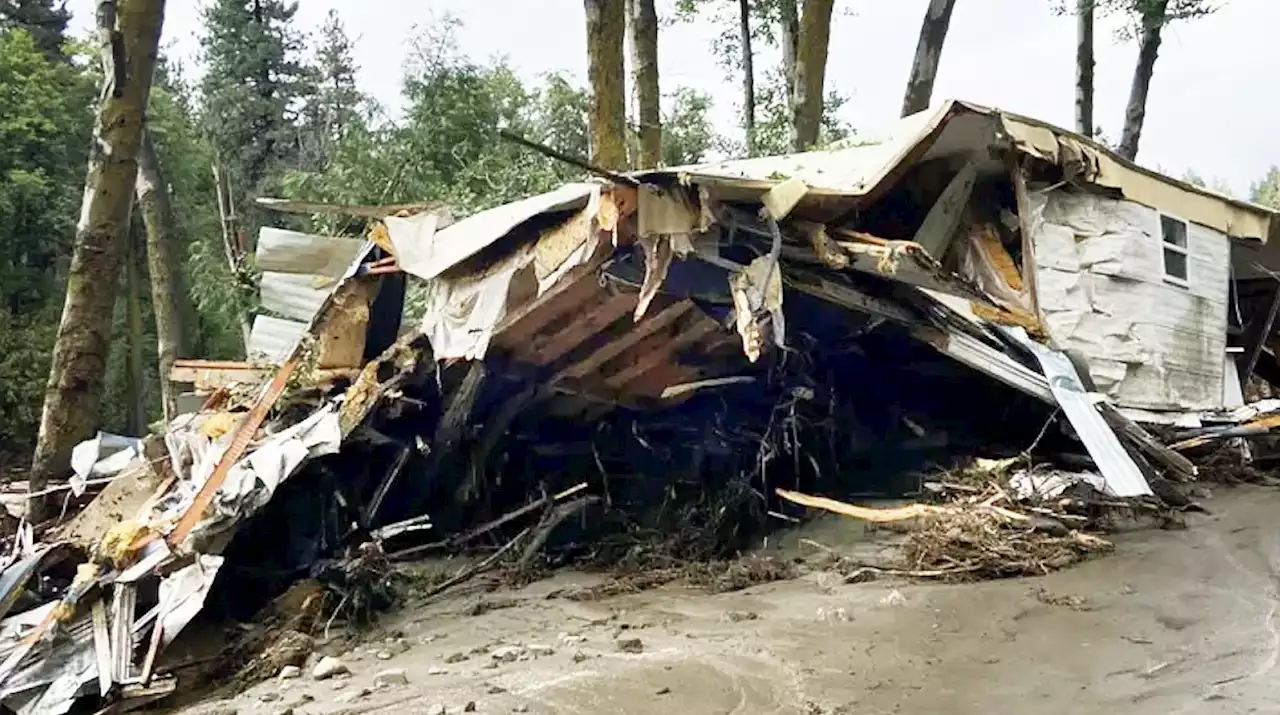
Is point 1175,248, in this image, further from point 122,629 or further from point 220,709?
point 122,629

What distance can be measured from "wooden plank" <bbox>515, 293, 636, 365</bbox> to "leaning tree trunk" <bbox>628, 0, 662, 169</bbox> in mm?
5149

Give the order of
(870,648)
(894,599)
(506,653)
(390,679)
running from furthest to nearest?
(894,599) < (506,653) < (390,679) < (870,648)

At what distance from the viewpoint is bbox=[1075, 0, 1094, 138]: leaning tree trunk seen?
17.3 m

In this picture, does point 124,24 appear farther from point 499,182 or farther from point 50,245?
point 50,245

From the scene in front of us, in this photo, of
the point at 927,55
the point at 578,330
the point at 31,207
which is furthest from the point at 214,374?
the point at 31,207

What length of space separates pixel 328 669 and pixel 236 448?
230 centimetres

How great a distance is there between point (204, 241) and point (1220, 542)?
27.9m

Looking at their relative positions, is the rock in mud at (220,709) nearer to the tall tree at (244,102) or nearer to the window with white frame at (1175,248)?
the window with white frame at (1175,248)

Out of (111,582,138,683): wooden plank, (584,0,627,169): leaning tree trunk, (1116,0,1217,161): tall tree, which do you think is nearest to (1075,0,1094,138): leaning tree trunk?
A: (1116,0,1217,161): tall tree

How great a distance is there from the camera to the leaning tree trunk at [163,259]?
15.7 meters

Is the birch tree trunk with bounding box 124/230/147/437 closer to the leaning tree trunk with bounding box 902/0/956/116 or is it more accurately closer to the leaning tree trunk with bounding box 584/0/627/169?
the leaning tree trunk with bounding box 584/0/627/169

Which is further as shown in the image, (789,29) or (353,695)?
(789,29)

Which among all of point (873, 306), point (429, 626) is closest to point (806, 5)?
point (873, 306)

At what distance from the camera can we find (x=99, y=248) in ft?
29.1
